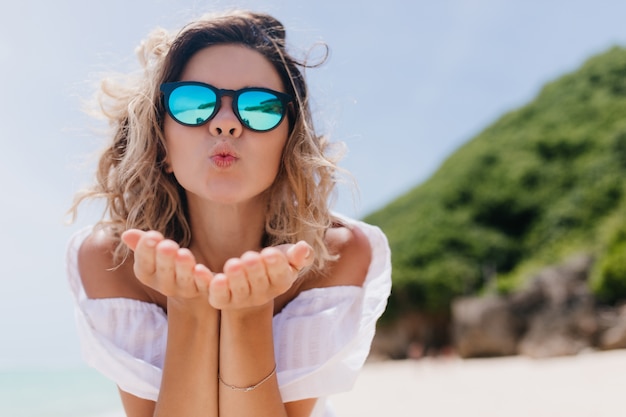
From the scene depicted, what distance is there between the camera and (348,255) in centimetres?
326

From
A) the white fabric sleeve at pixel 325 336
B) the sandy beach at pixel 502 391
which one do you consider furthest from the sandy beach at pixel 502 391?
the white fabric sleeve at pixel 325 336

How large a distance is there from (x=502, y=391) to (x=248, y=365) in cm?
1321

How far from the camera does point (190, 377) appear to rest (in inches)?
92.7

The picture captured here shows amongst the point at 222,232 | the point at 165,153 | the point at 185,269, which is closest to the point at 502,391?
the point at 222,232

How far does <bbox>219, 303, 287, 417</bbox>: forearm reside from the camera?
2.22 m

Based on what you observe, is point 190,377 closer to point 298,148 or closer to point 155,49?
point 298,148

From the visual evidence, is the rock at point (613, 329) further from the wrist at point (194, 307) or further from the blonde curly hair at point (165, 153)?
Result: the wrist at point (194, 307)

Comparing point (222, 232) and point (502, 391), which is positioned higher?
point (222, 232)

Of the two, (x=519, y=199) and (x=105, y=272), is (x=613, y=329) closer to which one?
(x=519, y=199)

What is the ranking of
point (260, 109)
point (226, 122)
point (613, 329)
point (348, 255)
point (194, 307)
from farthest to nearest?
point (613, 329) → point (348, 255) → point (260, 109) → point (226, 122) → point (194, 307)

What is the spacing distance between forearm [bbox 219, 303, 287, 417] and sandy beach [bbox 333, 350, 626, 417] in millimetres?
7469

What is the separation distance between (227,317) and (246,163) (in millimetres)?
769

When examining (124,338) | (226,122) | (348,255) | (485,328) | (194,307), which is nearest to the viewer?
(194,307)

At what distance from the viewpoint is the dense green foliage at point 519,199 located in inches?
1128
